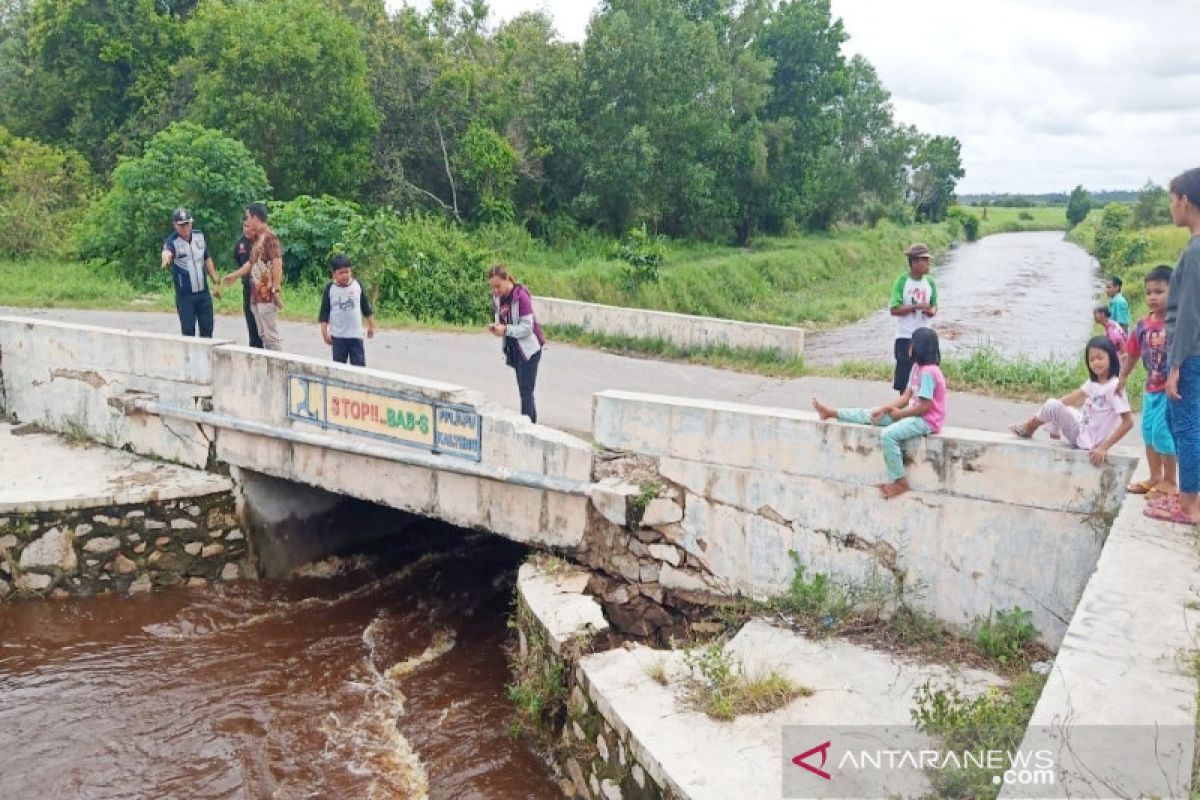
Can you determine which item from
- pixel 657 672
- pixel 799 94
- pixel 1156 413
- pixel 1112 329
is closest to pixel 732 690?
pixel 657 672

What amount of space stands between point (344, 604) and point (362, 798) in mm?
2994

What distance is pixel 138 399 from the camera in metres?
9.29

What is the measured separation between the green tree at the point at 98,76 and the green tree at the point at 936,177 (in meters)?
54.2

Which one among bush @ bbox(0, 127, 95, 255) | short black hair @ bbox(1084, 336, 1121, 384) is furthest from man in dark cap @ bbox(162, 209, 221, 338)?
bush @ bbox(0, 127, 95, 255)

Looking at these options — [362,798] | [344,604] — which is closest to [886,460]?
[362,798]

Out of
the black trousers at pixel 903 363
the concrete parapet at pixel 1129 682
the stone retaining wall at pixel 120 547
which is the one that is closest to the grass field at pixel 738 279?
the stone retaining wall at pixel 120 547

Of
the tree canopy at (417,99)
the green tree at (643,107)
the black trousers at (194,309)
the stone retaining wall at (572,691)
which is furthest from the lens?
the green tree at (643,107)

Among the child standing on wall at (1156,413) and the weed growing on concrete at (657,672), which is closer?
the child standing on wall at (1156,413)

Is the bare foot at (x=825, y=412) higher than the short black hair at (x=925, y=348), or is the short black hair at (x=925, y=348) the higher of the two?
the short black hair at (x=925, y=348)

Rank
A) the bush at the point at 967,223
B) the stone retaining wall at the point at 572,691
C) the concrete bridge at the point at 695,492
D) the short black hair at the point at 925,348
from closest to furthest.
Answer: the concrete bridge at the point at 695,492
the stone retaining wall at the point at 572,691
the short black hair at the point at 925,348
the bush at the point at 967,223

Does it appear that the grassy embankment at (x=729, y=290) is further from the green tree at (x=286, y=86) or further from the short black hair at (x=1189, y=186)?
the short black hair at (x=1189, y=186)

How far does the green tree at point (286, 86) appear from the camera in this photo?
778 inches

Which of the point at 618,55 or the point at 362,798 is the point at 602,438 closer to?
the point at 362,798

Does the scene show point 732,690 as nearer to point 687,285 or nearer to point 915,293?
point 915,293
